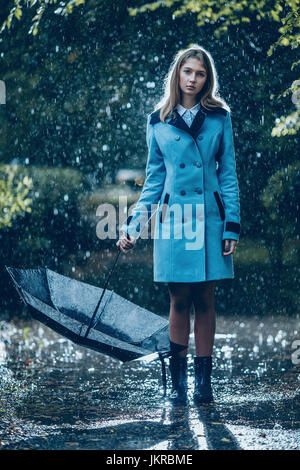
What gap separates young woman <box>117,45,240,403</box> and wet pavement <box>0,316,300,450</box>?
0.37 metres

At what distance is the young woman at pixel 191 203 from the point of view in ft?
14.5

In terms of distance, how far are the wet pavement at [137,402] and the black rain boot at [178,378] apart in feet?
0.28

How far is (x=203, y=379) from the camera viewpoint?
180 inches

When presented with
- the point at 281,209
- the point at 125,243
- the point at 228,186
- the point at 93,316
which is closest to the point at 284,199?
the point at 281,209

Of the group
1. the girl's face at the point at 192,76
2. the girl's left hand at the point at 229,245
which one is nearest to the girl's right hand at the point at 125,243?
the girl's left hand at the point at 229,245

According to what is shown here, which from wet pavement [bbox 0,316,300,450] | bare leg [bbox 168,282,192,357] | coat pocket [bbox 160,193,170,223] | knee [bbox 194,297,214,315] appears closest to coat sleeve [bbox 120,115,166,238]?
coat pocket [bbox 160,193,170,223]

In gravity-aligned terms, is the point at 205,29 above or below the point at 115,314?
above

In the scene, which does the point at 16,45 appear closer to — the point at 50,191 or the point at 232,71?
the point at 50,191

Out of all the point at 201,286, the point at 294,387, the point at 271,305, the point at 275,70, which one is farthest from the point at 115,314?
the point at 275,70

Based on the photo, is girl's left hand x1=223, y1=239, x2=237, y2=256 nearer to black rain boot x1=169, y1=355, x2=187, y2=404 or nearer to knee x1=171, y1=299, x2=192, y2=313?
knee x1=171, y1=299, x2=192, y2=313

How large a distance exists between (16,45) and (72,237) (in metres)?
2.98

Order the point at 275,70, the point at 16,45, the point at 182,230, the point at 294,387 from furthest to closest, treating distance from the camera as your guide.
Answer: the point at 16,45 → the point at 275,70 → the point at 294,387 → the point at 182,230

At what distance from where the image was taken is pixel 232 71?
9969 mm

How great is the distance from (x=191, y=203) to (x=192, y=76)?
32.0 inches
